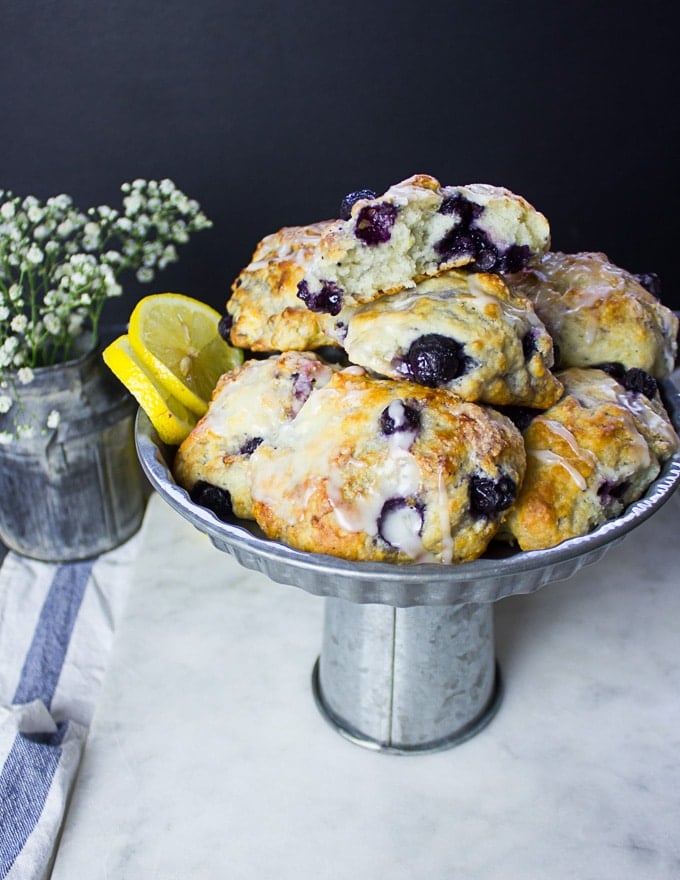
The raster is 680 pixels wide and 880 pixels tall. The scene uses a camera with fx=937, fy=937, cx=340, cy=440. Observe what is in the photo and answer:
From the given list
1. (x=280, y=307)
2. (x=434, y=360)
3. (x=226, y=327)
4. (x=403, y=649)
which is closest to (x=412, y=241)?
(x=434, y=360)

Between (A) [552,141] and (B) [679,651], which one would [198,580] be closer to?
(B) [679,651]

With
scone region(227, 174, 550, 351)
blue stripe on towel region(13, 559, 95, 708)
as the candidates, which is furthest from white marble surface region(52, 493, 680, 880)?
scone region(227, 174, 550, 351)

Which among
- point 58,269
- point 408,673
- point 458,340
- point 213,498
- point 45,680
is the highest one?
point 458,340

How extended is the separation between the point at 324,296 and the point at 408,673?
24.4 inches

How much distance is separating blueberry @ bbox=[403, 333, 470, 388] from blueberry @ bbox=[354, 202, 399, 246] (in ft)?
0.44

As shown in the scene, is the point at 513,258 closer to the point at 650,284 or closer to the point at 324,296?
the point at 324,296

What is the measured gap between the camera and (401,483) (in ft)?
3.63

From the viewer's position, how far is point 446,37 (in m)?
1.98

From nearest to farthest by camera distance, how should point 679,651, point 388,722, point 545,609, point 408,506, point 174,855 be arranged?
1. point 408,506
2. point 174,855
3. point 388,722
4. point 679,651
5. point 545,609

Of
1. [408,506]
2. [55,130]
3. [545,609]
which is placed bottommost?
[545,609]

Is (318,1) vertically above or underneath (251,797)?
above

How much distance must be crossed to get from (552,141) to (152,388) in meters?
1.22

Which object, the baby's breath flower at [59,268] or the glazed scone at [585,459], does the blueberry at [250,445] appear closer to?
the glazed scone at [585,459]

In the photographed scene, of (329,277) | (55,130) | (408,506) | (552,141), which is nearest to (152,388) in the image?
(329,277)
